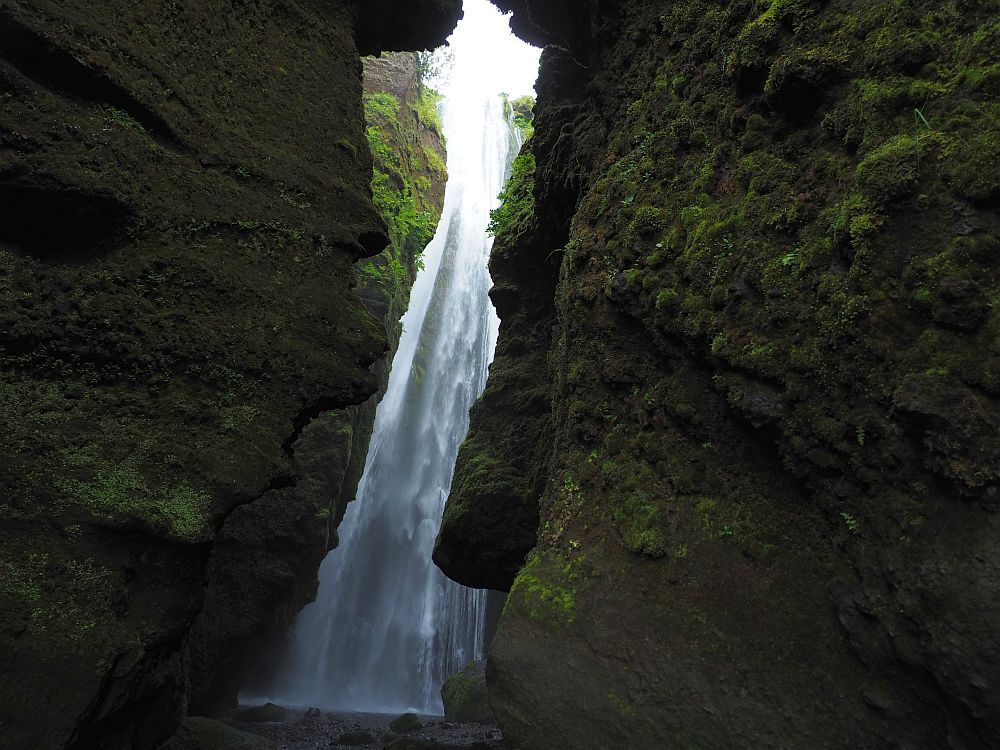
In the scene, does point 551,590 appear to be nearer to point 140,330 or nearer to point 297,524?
point 140,330

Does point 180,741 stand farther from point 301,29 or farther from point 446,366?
point 446,366

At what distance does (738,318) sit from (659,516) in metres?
1.73

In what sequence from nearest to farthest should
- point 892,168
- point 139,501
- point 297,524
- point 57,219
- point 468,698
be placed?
1. point 892,168
2. point 139,501
3. point 57,219
4. point 297,524
5. point 468,698

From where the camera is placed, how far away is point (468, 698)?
1399 cm

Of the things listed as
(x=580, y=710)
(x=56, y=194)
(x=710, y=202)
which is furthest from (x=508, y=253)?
(x=580, y=710)

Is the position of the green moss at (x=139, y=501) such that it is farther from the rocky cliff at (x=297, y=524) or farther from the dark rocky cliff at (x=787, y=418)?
the dark rocky cliff at (x=787, y=418)

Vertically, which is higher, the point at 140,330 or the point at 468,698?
the point at 140,330

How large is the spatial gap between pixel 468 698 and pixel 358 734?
3.02 meters

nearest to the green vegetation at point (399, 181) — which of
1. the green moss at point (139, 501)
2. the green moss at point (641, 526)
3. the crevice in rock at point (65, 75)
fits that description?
the crevice in rock at point (65, 75)

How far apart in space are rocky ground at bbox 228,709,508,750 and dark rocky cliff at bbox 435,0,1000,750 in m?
5.97

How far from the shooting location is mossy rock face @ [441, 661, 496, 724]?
529 inches

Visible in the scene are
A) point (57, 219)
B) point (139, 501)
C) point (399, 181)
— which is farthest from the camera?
point (399, 181)

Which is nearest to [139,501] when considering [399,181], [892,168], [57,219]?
[57,219]

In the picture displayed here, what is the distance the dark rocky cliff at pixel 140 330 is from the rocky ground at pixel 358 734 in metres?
5.83
